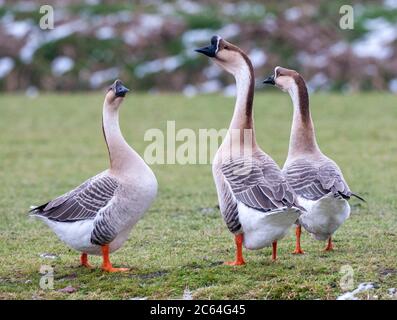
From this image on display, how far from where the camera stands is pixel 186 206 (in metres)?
11.7

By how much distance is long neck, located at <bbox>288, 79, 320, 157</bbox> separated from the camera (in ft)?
28.9

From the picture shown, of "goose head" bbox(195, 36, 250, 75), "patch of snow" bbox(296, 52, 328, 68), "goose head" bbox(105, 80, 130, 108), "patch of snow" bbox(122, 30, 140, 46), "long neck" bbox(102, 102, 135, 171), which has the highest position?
"patch of snow" bbox(122, 30, 140, 46)

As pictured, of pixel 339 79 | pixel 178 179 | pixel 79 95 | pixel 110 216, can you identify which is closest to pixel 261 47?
pixel 339 79

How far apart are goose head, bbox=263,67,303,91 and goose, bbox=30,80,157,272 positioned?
1.96 meters

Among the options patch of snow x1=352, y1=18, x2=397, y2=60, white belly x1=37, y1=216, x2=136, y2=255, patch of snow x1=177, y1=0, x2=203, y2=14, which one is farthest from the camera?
patch of snow x1=177, y1=0, x2=203, y2=14

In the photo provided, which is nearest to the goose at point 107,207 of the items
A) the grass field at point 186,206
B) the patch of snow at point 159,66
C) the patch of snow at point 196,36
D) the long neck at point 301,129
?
the grass field at point 186,206

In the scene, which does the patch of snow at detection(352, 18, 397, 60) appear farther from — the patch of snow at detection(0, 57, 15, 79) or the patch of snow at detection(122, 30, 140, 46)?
the patch of snow at detection(0, 57, 15, 79)

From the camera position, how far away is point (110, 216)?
7.59 metres

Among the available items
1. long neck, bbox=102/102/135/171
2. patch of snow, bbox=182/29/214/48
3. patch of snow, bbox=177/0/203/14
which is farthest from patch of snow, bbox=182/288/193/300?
patch of snow, bbox=177/0/203/14

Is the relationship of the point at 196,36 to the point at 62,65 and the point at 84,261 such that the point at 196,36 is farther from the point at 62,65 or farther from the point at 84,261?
the point at 84,261

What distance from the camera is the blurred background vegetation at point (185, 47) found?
26.0 metres

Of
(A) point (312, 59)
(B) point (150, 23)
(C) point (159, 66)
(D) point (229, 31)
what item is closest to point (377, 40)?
(A) point (312, 59)

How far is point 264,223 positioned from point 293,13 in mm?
22259

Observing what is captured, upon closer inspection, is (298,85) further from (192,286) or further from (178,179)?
(178,179)
